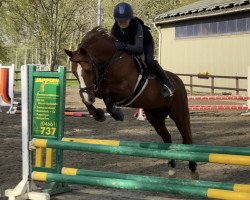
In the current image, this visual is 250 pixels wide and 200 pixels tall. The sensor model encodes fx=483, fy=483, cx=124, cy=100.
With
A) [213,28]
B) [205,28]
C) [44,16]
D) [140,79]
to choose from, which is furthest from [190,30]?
[140,79]

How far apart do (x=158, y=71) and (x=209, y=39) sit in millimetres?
17812

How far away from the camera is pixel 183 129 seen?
6531 millimetres

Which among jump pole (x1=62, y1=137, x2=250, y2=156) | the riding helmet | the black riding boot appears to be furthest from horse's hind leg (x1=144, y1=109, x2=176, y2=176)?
the riding helmet

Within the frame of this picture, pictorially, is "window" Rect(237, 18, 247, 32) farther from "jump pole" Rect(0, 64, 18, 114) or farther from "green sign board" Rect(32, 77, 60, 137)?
"green sign board" Rect(32, 77, 60, 137)

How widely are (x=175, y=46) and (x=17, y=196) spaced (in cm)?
2094

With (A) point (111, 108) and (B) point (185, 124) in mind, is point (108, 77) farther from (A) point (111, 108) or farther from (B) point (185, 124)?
(B) point (185, 124)

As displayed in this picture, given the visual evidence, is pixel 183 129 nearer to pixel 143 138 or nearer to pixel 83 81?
pixel 83 81

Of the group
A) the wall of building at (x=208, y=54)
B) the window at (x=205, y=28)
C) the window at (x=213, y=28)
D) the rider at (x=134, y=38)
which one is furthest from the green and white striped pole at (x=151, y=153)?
the window at (x=205, y=28)

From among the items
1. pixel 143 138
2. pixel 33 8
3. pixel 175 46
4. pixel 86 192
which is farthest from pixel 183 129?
pixel 33 8

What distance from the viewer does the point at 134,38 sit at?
5633mm

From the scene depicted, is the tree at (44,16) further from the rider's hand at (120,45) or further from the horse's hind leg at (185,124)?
the rider's hand at (120,45)

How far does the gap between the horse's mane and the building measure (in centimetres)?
1520

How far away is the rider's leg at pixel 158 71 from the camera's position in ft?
18.6

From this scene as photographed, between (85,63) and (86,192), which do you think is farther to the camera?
(86,192)
